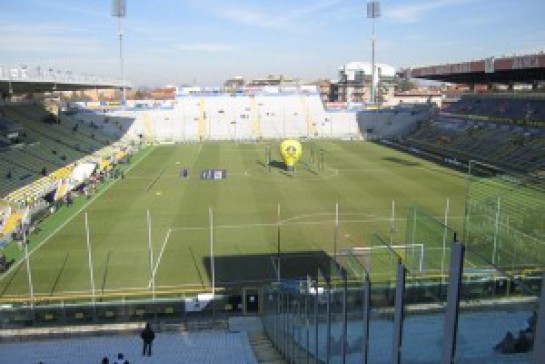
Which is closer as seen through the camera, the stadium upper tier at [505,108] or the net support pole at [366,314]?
the net support pole at [366,314]

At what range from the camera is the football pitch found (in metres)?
21.4

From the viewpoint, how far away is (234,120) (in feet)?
267

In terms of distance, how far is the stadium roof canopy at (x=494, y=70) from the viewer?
40844mm

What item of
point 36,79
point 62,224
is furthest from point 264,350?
point 36,79

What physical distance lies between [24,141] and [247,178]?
2103cm

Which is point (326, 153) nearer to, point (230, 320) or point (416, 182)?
point (416, 182)

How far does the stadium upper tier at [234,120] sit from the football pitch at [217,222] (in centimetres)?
2616

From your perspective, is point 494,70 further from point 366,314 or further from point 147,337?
point 366,314

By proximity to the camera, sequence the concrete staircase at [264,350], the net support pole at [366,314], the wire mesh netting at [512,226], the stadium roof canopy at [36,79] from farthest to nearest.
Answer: the stadium roof canopy at [36,79] → the concrete staircase at [264,350] → the net support pole at [366,314] → the wire mesh netting at [512,226]

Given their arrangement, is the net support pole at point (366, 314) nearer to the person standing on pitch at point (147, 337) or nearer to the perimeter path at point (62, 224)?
the person standing on pitch at point (147, 337)

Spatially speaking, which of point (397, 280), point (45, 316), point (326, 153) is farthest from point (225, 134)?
point (397, 280)

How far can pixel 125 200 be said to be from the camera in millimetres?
35844

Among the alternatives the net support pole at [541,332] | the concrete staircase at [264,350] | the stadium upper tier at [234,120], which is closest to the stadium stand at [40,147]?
the stadium upper tier at [234,120]

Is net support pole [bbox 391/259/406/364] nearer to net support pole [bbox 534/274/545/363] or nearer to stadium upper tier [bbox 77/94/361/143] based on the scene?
net support pole [bbox 534/274/545/363]
